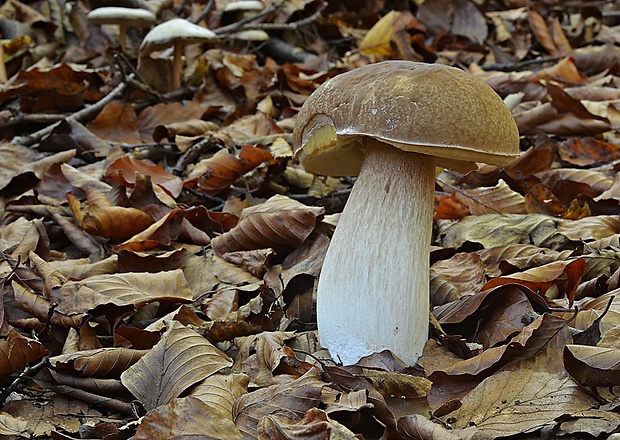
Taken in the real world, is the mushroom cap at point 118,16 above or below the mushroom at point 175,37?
above

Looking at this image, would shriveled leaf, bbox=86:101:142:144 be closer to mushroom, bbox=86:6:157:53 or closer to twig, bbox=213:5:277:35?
mushroom, bbox=86:6:157:53

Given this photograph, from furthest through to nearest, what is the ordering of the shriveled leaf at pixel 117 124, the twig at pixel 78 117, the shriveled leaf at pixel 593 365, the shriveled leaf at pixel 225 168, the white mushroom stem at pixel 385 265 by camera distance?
the shriveled leaf at pixel 117 124
the twig at pixel 78 117
the shriveled leaf at pixel 225 168
the white mushroom stem at pixel 385 265
the shriveled leaf at pixel 593 365

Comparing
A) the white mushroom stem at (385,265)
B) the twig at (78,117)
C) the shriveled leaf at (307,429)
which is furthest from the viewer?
the twig at (78,117)

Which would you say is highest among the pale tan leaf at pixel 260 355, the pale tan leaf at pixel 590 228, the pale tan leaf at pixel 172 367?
the pale tan leaf at pixel 172 367

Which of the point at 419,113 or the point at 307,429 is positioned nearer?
the point at 307,429

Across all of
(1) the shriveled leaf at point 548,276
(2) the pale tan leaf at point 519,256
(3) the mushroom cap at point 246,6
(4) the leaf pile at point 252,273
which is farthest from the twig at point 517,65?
(1) the shriveled leaf at point 548,276

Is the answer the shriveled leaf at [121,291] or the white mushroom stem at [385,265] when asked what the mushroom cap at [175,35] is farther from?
the white mushroom stem at [385,265]

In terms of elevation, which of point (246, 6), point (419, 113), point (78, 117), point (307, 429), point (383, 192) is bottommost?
point (78, 117)

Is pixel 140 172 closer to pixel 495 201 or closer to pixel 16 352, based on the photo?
pixel 16 352

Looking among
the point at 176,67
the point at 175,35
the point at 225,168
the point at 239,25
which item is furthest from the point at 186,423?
the point at 239,25
